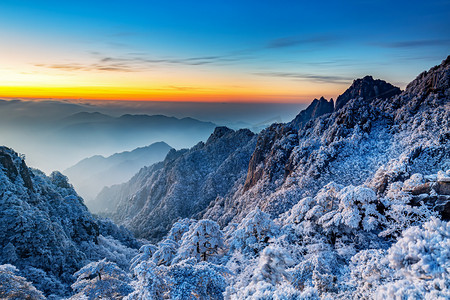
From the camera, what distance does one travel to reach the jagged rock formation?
90.0 metres

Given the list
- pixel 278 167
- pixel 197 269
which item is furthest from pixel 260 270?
pixel 278 167

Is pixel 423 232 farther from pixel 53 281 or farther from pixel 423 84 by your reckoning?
pixel 423 84

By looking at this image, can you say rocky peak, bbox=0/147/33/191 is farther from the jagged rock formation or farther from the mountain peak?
the mountain peak

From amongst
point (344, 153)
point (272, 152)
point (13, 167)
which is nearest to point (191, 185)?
point (272, 152)

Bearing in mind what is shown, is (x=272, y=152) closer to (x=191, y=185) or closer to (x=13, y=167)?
(x=191, y=185)

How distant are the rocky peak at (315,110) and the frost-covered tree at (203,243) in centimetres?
11512

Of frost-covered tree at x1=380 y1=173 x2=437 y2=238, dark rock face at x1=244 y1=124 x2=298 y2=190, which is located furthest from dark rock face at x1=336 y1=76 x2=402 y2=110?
frost-covered tree at x1=380 y1=173 x2=437 y2=238

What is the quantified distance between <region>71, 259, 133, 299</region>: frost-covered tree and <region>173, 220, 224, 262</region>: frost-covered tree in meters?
5.52

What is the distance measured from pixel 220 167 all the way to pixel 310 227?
7998cm

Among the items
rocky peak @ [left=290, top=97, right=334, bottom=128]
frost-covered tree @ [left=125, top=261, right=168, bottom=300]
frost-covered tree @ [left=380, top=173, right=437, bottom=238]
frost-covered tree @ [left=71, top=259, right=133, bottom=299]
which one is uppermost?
rocky peak @ [left=290, top=97, right=334, bottom=128]

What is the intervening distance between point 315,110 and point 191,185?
260 feet

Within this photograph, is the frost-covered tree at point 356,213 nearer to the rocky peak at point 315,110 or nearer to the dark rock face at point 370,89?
the dark rock face at point 370,89

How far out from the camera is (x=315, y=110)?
135 meters

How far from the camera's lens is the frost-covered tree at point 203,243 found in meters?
21.8
